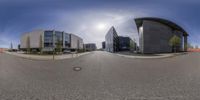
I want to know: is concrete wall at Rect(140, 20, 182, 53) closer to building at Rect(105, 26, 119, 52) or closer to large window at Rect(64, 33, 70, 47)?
building at Rect(105, 26, 119, 52)

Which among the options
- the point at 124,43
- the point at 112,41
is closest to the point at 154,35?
the point at 112,41

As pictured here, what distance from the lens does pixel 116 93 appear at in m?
4.33

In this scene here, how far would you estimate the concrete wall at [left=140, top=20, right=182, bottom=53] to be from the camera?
45.7m

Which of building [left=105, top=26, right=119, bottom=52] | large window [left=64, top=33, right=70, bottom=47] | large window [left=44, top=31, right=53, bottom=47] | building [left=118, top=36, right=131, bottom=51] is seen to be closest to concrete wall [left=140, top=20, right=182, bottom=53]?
building [left=105, top=26, right=119, bottom=52]

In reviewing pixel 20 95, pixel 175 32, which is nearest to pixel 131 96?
pixel 20 95

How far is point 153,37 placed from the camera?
153ft

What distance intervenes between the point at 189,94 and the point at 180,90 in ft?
1.35

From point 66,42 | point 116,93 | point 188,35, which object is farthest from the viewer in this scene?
point 66,42

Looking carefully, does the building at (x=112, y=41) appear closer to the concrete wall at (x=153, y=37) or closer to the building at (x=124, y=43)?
the building at (x=124, y=43)

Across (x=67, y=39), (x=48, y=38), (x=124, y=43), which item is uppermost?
(x=67, y=39)

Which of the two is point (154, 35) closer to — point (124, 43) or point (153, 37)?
point (153, 37)

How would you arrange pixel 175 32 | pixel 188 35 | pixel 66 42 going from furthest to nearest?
pixel 66 42 < pixel 188 35 < pixel 175 32

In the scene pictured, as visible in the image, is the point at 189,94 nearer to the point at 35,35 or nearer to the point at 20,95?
the point at 20,95

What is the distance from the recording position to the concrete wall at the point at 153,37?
150 ft
